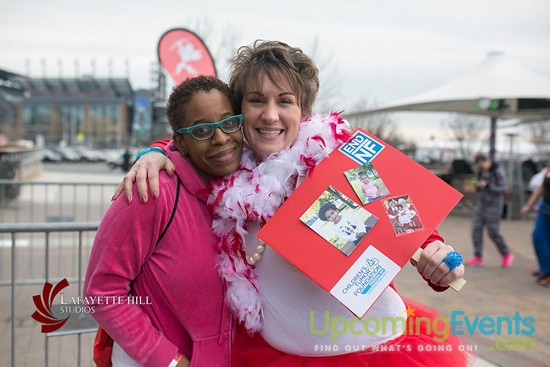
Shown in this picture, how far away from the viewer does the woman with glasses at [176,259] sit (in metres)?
1.55

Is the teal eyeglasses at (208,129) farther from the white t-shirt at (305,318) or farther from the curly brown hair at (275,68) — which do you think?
the white t-shirt at (305,318)

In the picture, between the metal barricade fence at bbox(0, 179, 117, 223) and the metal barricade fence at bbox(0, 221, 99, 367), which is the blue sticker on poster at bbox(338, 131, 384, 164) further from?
the metal barricade fence at bbox(0, 179, 117, 223)

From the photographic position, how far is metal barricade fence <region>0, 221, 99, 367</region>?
2.72 metres

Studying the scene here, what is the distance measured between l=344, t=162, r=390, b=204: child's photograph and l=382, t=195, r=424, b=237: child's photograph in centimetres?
4

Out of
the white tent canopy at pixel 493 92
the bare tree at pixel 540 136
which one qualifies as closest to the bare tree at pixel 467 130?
the bare tree at pixel 540 136

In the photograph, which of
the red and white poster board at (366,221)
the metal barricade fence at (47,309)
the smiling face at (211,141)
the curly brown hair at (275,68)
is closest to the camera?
the red and white poster board at (366,221)

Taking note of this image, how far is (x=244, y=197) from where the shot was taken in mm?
1704

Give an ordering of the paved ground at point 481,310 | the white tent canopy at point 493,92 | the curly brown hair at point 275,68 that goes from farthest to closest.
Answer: the white tent canopy at point 493,92 → the paved ground at point 481,310 → the curly brown hair at point 275,68

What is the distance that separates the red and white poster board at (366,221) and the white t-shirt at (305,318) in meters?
0.15

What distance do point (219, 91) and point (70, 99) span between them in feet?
309

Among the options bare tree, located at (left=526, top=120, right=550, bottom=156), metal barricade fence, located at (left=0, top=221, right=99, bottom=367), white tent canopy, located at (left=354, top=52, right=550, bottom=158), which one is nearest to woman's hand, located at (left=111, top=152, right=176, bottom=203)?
metal barricade fence, located at (left=0, top=221, right=99, bottom=367)

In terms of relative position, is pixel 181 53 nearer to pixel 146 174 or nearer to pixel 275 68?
pixel 275 68

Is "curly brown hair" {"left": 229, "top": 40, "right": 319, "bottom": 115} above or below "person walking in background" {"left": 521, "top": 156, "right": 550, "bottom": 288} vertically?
above

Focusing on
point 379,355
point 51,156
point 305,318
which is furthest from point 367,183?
point 51,156
